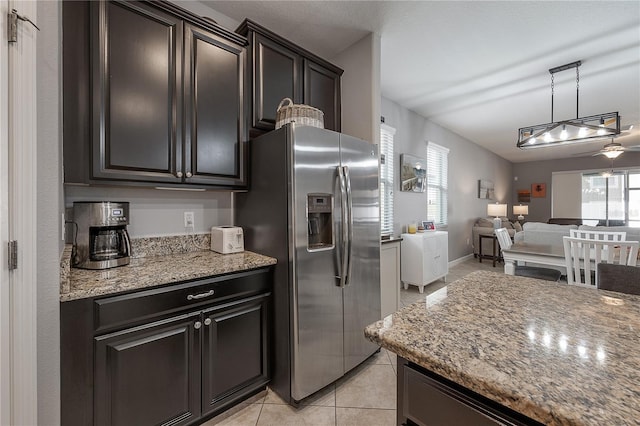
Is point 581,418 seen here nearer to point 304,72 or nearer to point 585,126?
point 304,72

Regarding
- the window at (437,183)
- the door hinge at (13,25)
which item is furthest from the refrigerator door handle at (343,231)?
the window at (437,183)

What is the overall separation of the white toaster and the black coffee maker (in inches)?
23.2

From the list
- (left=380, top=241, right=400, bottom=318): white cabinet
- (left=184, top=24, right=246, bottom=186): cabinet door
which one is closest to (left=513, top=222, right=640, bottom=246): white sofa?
(left=380, top=241, right=400, bottom=318): white cabinet

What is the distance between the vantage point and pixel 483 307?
0.91 m

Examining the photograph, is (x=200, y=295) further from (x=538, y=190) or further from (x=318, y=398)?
(x=538, y=190)

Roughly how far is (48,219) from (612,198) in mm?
11666

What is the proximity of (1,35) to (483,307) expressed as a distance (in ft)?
6.28

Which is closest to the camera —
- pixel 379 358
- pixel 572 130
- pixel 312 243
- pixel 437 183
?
pixel 312 243

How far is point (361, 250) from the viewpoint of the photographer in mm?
2045

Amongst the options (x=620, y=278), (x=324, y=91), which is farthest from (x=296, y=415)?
(x=324, y=91)

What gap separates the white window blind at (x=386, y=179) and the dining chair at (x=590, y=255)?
6.42 ft

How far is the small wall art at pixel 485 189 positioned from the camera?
22.3 ft

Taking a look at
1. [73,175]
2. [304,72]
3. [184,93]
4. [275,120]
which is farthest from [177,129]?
[304,72]

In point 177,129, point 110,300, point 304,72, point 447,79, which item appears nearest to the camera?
point 110,300
